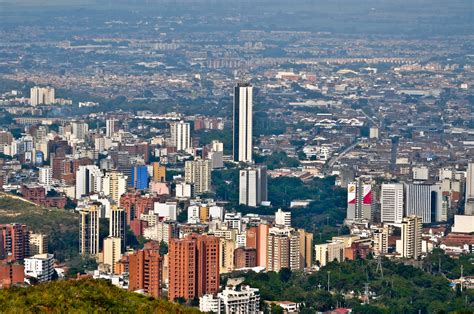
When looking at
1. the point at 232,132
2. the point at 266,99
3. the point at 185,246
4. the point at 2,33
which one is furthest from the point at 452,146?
the point at 2,33

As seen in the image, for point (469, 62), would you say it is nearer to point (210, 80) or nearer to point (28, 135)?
point (210, 80)

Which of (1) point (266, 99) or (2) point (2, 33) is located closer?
(1) point (266, 99)

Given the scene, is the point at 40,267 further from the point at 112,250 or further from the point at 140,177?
the point at 140,177

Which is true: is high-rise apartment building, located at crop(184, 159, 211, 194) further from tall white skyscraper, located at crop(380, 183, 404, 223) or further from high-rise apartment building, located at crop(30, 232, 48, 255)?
high-rise apartment building, located at crop(30, 232, 48, 255)

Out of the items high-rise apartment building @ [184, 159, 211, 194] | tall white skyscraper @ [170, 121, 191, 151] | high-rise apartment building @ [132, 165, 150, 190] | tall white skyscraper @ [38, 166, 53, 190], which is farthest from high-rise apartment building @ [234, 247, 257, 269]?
tall white skyscraper @ [170, 121, 191, 151]

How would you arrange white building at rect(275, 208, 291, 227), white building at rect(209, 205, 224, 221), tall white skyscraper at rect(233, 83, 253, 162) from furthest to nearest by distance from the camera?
tall white skyscraper at rect(233, 83, 253, 162), white building at rect(209, 205, 224, 221), white building at rect(275, 208, 291, 227)

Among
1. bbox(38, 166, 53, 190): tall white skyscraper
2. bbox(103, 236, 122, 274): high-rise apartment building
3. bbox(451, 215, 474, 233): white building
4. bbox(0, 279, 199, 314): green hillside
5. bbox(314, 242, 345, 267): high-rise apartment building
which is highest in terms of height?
bbox(0, 279, 199, 314): green hillside

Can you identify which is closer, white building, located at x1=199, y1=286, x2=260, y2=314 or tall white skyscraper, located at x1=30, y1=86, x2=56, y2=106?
white building, located at x1=199, y1=286, x2=260, y2=314

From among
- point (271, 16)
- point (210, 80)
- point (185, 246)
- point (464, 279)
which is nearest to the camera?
point (185, 246)
